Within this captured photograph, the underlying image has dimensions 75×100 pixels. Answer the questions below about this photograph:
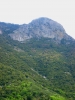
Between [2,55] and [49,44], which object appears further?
[49,44]

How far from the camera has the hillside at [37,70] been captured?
97.9 m

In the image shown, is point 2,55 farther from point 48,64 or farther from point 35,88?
point 35,88

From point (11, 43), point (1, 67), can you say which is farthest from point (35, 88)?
point (11, 43)

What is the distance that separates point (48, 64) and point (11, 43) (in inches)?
1793

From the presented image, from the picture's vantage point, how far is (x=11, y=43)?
7136 inches

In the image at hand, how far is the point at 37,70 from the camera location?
141 metres

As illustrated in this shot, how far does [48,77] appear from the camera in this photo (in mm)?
131750

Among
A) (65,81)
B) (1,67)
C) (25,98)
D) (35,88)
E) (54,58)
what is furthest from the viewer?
(54,58)

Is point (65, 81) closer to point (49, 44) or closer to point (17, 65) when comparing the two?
point (17, 65)

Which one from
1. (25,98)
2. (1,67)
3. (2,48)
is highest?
(2,48)

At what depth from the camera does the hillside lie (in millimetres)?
97875

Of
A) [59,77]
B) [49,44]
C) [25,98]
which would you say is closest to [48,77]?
[59,77]

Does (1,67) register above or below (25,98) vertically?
above

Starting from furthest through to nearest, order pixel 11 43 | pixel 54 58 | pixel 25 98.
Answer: pixel 11 43, pixel 54 58, pixel 25 98
